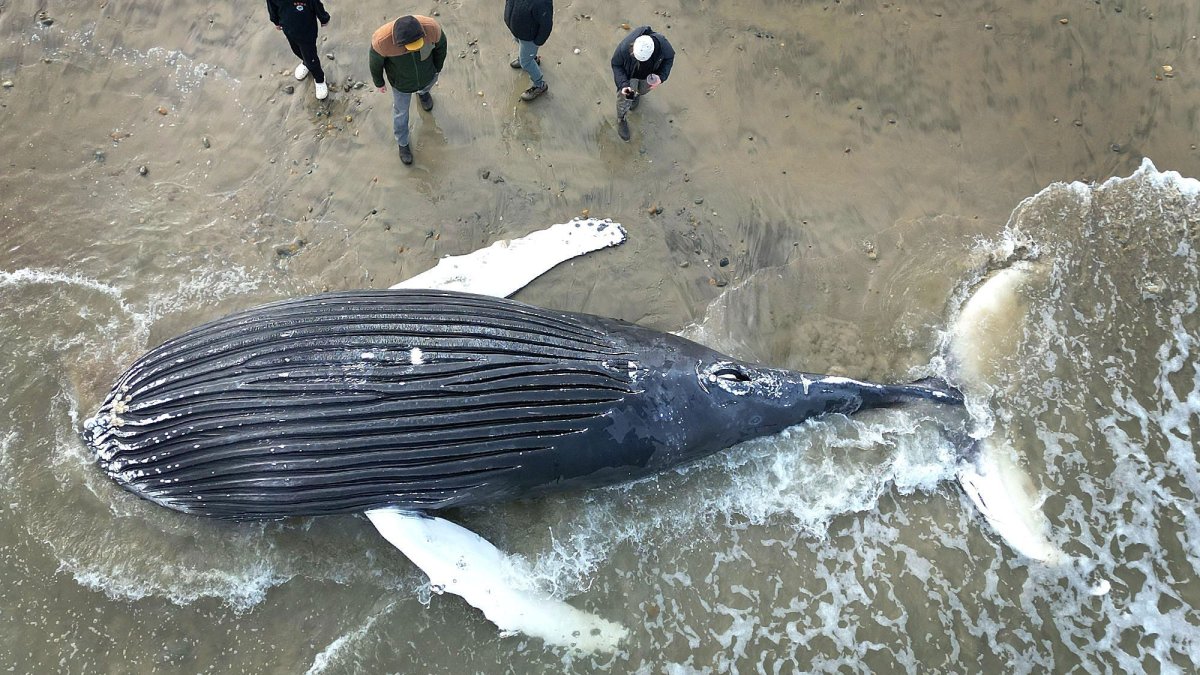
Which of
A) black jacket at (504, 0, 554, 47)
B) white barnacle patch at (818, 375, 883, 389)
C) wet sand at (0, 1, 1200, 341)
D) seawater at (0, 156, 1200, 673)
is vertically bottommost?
seawater at (0, 156, 1200, 673)

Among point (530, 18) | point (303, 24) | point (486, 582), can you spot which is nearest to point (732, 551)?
point (486, 582)

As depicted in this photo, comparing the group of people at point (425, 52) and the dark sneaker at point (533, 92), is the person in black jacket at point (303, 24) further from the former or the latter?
the dark sneaker at point (533, 92)

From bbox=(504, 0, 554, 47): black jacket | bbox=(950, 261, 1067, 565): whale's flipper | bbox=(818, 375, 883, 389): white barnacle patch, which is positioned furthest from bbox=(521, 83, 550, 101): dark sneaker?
bbox=(950, 261, 1067, 565): whale's flipper

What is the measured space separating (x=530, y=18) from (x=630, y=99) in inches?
47.9

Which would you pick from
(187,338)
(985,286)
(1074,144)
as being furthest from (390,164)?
(1074,144)

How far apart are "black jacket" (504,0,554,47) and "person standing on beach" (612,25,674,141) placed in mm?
756

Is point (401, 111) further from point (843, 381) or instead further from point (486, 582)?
point (843, 381)

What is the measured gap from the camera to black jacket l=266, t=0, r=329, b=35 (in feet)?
20.7

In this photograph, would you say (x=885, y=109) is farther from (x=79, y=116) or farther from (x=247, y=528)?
(x=79, y=116)

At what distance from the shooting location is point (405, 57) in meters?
6.09

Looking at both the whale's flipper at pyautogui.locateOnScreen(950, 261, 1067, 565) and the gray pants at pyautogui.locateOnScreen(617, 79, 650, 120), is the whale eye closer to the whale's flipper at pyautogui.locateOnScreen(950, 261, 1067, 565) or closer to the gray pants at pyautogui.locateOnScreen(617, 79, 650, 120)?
the whale's flipper at pyautogui.locateOnScreen(950, 261, 1067, 565)

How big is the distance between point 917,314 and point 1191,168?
3.53m

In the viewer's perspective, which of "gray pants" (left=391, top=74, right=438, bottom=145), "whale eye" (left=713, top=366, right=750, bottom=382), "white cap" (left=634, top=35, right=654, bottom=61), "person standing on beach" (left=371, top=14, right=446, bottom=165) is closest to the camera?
"whale eye" (left=713, top=366, right=750, bottom=382)

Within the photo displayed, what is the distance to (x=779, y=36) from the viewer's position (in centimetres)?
739
